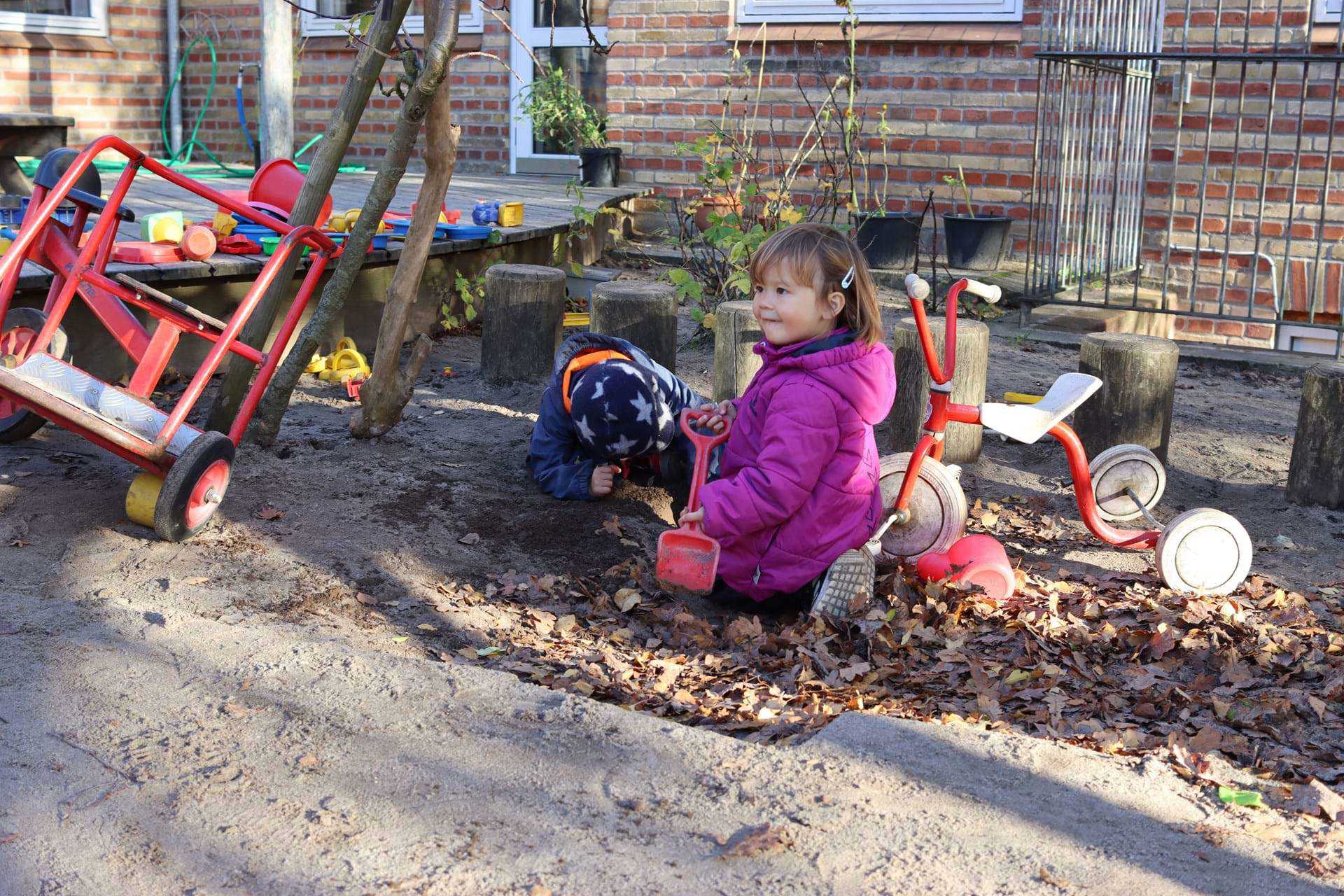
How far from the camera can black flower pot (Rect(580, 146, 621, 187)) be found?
920cm

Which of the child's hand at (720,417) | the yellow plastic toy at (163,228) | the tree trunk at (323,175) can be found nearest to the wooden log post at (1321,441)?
the child's hand at (720,417)

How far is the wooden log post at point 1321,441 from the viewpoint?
4.02 meters

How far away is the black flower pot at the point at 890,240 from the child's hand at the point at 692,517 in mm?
4509

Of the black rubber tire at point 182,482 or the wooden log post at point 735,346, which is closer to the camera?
the black rubber tire at point 182,482

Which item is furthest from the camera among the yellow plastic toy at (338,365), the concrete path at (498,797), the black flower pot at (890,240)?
the black flower pot at (890,240)

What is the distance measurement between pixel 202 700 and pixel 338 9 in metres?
10.1

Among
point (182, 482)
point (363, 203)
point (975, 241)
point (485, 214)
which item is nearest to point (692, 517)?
point (182, 482)

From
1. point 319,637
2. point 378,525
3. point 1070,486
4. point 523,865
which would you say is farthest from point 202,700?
point 1070,486

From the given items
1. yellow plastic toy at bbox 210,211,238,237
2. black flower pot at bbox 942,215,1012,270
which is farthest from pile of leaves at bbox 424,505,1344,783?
black flower pot at bbox 942,215,1012,270

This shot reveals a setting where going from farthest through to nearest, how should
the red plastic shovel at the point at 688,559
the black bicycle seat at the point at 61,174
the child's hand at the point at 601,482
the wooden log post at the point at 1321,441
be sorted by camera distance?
the wooden log post at the point at 1321,441 → the child's hand at the point at 601,482 → the black bicycle seat at the point at 61,174 → the red plastic shovel at the point at 688,559

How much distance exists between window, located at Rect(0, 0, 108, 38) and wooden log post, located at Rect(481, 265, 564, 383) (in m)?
7.37

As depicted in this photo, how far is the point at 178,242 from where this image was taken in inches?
196

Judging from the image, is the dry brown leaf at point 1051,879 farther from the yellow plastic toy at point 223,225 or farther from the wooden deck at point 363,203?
the yellow plastic toy at point 223,225

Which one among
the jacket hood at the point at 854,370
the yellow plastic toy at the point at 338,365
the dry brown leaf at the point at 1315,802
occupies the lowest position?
the dry brown leaf at the point at 1315,802
